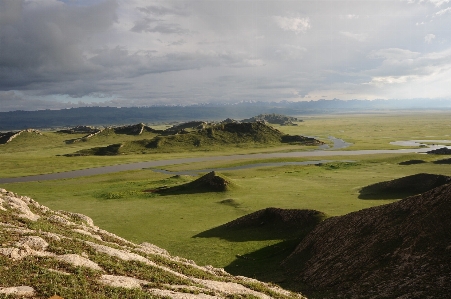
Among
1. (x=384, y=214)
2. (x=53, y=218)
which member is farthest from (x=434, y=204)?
(x=53, y=218)

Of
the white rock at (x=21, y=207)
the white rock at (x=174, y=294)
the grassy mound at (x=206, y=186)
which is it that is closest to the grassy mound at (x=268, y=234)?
the white rock at (x=174, y=294)

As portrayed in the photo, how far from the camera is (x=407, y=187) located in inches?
2469

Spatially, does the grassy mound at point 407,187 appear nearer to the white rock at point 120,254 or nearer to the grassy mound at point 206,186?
the grassy mound at point 206,186

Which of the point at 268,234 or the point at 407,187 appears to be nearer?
the point at 268,234

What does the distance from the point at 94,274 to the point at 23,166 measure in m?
149

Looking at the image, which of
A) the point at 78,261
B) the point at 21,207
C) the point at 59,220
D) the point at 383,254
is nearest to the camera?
the point at 78,261

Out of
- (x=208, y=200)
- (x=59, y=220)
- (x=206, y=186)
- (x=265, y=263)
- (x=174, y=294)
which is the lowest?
(x=208, y=200)

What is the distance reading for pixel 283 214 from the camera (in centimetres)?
4769

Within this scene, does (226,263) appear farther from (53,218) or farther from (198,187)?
(198,187)

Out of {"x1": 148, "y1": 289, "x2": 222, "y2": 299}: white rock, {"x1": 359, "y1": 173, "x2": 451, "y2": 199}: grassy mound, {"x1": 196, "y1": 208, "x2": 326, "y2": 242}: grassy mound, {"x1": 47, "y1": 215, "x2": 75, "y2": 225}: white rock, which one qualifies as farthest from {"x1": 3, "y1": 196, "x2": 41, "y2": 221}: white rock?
{"x1": 359, "y1": 173, "x2": 451, "y2": 199}: grassy mound

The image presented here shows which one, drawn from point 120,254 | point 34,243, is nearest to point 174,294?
point 120,254

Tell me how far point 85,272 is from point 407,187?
63.7m

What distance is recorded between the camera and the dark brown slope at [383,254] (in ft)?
75.9

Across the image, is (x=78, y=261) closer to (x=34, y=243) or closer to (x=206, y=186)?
(x=34, y=243)
